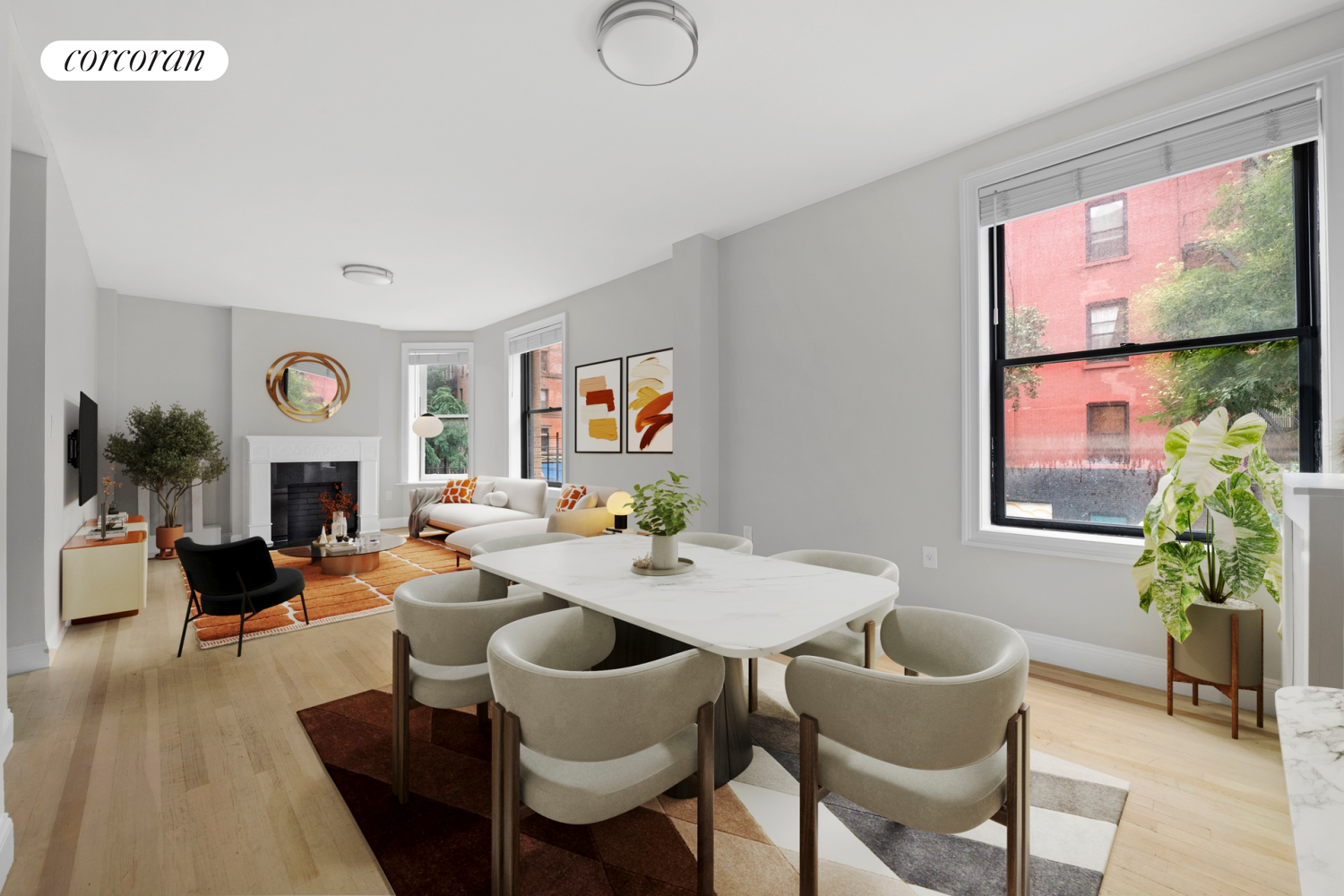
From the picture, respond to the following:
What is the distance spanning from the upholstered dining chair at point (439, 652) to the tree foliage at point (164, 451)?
4968 mm

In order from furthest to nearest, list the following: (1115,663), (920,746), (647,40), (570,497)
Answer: (570,497), (1115,663), (647,40), (920,746)

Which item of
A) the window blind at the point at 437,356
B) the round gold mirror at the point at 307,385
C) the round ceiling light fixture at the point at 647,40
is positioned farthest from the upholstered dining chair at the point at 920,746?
the window blind at the point at 437,356

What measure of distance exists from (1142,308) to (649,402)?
3.34 metres

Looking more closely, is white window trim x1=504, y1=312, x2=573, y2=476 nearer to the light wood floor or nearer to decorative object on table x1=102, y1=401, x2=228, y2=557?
decorative object on table x1=102, y1=401, x2=228, y2=557

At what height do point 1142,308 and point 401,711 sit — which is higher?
point 1142,308

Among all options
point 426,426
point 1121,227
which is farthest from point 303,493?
→ point 1121,227

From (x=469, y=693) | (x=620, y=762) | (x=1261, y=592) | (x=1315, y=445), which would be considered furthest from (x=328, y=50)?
(x=1261, y=592)

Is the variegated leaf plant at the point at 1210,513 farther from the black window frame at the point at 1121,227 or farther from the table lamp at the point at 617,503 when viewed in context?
the table lamp at the point at 617,503

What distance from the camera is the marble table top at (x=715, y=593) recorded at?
1391mm

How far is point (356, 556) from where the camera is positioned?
4645 mm

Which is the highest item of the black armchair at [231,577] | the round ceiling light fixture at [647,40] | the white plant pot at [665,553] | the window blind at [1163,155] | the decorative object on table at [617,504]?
the round ceiling light fixture at [647,40]

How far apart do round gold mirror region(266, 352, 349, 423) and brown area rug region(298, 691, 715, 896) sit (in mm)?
5438

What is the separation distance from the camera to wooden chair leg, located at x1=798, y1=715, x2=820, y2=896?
1.27 meters

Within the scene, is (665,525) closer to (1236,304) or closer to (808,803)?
(808,803)
